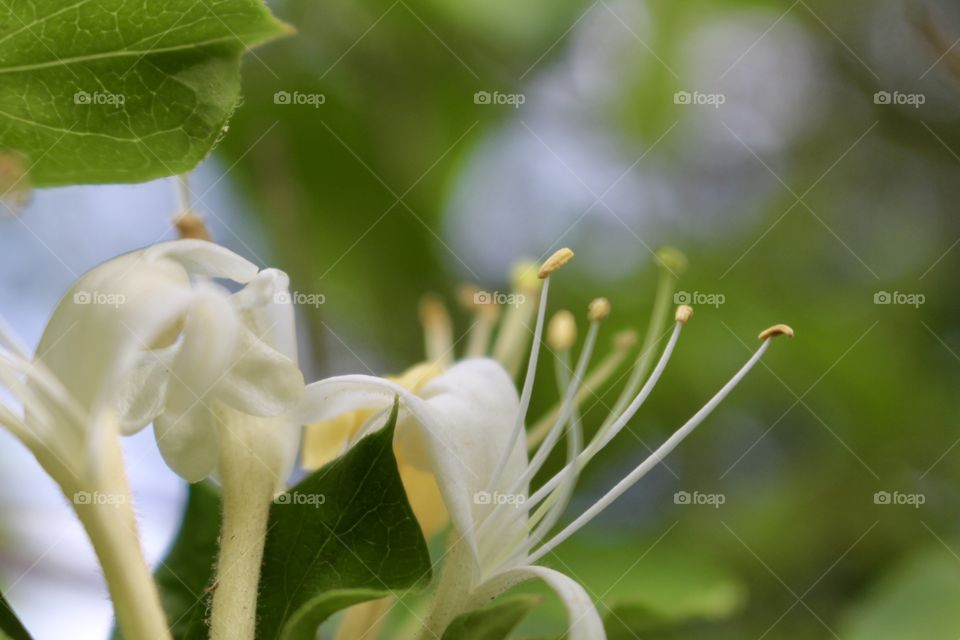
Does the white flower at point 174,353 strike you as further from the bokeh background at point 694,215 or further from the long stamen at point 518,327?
the bokeh background at point 694,215

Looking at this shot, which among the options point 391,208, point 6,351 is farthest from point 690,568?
point 6,351

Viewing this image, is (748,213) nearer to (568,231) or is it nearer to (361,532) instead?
(568,231)
